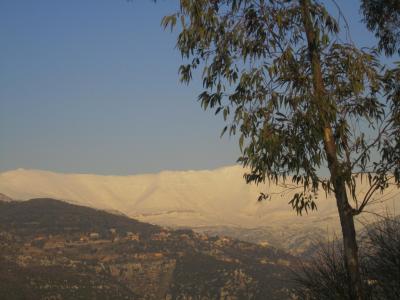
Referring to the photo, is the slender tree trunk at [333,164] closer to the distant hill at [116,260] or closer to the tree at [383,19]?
the tree at [383,19]

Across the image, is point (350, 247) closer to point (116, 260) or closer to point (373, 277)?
point (373, 277)

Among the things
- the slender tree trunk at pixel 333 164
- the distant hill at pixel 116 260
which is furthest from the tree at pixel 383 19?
the distant hill at pixel 116 260

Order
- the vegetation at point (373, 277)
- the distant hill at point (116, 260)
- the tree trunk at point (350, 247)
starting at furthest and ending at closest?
the distant hill at point (116, 260) < the vegetation at point (373, 277) < the tree trunk at point (350, 247)

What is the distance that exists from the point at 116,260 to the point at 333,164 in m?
118

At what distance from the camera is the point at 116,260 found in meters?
126

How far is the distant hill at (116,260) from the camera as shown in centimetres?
8838

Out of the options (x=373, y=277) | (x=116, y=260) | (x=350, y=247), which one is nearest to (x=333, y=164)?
(x=350, y=247)

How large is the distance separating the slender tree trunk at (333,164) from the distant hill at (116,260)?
61.6m

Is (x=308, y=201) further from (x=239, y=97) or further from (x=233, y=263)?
(x=233, y=263)

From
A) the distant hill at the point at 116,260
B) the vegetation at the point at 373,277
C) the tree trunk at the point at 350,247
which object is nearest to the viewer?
the tree trunk at the point at 350,247

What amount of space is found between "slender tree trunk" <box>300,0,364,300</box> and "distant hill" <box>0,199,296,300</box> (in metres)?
61.6

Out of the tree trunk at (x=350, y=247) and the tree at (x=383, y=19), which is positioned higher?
the tree at (x=383, y=19)

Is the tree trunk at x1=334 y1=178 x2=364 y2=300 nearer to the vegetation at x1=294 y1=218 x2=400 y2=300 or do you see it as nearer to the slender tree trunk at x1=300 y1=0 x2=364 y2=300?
the slender tree trunk at x1=300 y1=0 x2=364 y2=300

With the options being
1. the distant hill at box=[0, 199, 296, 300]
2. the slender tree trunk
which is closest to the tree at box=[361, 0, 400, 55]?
the slender tree trunk
